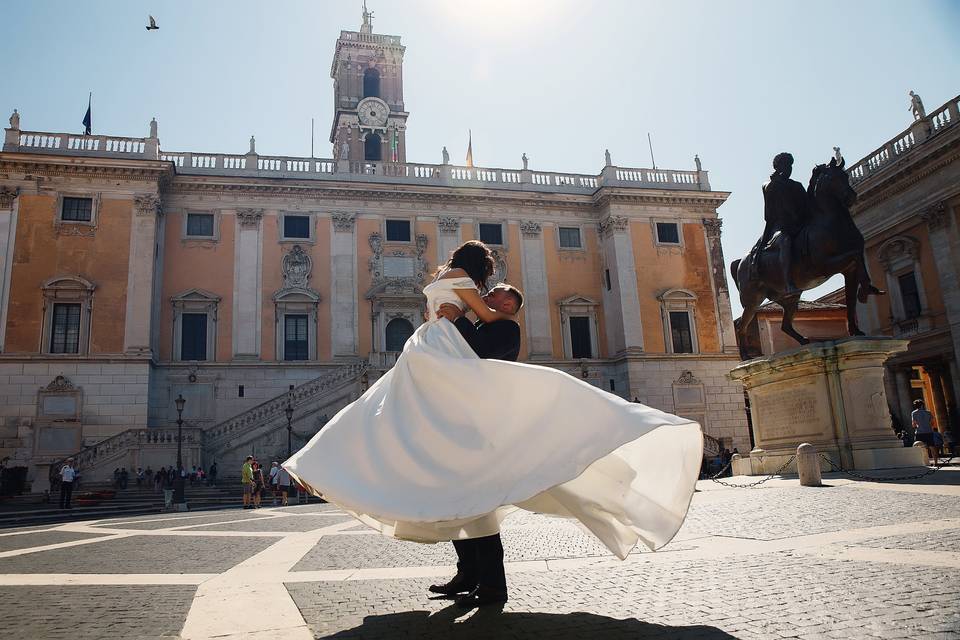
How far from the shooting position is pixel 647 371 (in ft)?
106

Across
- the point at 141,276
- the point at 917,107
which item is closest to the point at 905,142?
the point at 917,107

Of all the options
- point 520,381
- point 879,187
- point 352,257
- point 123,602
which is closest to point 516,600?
point 520,381

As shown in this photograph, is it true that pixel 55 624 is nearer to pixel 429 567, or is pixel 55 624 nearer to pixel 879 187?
pixel 429 567

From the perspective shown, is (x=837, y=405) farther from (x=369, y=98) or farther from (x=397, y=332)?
(x=369, y=98)

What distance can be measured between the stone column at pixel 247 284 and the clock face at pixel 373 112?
1736 centimetres

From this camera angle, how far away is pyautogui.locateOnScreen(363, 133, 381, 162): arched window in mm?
45969

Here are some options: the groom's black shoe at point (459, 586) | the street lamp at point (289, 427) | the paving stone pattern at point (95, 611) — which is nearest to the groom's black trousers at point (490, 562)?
the groom's black shoe at point (459, 586)

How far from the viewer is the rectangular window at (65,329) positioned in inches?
1064

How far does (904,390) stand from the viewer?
91.7ft

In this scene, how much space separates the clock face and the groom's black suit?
145 feet

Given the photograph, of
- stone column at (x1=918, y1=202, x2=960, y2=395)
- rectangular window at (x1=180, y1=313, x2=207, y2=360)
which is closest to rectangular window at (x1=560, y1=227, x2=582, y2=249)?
stone column at (x1=918, y1=202, x2=960, y2=395)

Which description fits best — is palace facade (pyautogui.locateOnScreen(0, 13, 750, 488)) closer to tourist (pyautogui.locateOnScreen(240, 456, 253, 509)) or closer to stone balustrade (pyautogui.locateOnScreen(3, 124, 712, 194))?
stone balustrade (pyautogui.locateOnScreen(3, 124, 712, 194))

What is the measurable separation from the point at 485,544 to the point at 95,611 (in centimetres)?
214

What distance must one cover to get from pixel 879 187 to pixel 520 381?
A: 3079 cm
